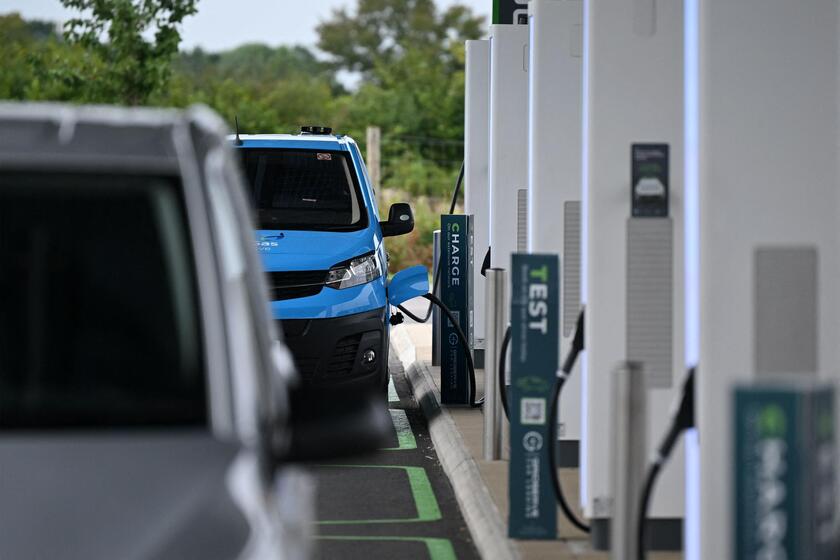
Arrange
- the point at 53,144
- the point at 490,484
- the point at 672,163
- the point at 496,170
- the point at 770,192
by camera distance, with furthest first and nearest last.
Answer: the point at 496,170 → the point at 490,484 → the point at 672,163 → the point at 770,192 → the point at 53,144

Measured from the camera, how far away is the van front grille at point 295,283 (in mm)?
11303

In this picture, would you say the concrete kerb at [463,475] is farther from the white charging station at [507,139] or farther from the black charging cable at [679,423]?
the black charging cable at [679,423]

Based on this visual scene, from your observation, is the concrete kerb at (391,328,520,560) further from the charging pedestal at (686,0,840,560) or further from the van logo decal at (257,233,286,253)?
the charging pedestal at (686,0,840,560)

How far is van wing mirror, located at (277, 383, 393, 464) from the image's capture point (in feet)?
11.4

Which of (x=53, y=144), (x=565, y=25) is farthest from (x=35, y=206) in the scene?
(x=565, y=25)

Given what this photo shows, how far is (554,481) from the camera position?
24.4 feet

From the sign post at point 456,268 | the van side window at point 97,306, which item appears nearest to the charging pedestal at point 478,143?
the sign post at point 456,268

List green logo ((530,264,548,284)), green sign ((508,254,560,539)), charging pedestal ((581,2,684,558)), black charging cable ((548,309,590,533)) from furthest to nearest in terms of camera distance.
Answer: green logo ((530,264,548,284)), green sign ((508,254,560,539)), black charging cable ((548,309,590,533)), charging pedestal ((581,2,684,558))

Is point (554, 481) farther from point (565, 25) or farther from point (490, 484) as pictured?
point (565, 25)

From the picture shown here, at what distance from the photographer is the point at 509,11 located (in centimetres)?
1428

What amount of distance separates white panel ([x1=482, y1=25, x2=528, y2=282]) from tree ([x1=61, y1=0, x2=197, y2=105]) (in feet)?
46.6

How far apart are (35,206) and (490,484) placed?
543 cm

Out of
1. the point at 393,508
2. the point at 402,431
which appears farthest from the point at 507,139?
the point at 393,508

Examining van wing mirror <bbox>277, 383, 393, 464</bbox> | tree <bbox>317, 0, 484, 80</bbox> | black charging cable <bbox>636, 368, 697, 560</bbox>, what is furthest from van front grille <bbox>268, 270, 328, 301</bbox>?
tree <bbox>317, 0, 484, 80</bbox>
